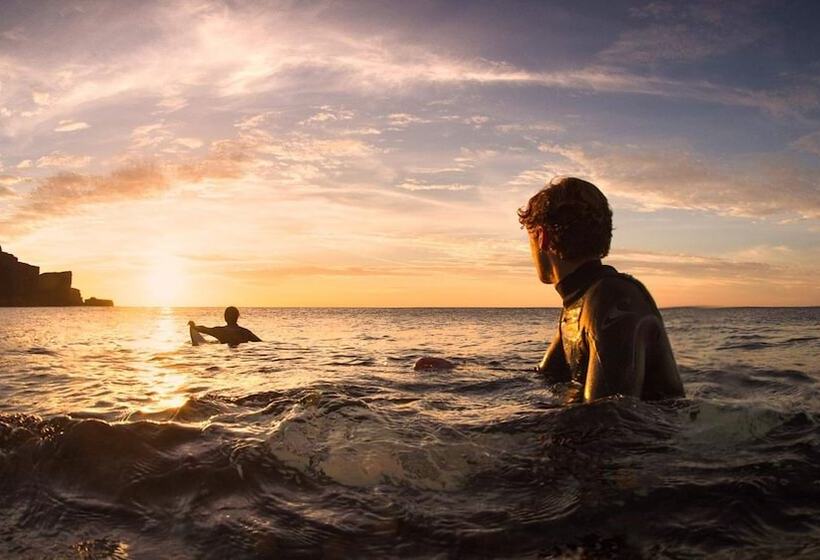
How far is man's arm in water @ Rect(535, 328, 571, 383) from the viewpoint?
17.0ft

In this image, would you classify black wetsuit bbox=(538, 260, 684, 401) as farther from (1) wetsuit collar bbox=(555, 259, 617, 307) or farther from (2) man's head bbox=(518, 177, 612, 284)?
(2) man's head bbox=(518, 177, 612, 284)

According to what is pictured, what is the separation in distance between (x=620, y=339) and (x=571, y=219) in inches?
42.2

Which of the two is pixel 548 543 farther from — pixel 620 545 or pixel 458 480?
pixel 458 480

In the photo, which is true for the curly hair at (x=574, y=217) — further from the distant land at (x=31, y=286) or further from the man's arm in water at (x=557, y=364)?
the distant land at (x=31, y=286)

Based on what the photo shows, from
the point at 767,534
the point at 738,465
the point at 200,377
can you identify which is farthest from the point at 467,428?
the point at 200,377

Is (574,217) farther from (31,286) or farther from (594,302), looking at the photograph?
(31,286)

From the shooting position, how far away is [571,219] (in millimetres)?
4137

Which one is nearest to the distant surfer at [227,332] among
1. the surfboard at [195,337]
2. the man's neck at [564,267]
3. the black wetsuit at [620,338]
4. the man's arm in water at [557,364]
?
the surfboard at [195,337]

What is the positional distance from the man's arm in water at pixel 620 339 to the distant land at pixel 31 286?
582 ft

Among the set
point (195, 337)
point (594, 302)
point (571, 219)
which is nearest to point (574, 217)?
point (571, 219)

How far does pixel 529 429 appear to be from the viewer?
402 centimetres

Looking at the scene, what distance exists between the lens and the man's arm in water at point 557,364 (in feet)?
17.0

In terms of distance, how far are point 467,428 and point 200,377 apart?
682 cm

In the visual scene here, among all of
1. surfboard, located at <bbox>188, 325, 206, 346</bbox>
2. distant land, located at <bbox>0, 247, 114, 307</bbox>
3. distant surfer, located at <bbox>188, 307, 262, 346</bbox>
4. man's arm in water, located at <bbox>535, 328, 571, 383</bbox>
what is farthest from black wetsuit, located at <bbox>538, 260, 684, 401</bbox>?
distant land, located at <bbox>0, 247, 114, 307</bbox>
